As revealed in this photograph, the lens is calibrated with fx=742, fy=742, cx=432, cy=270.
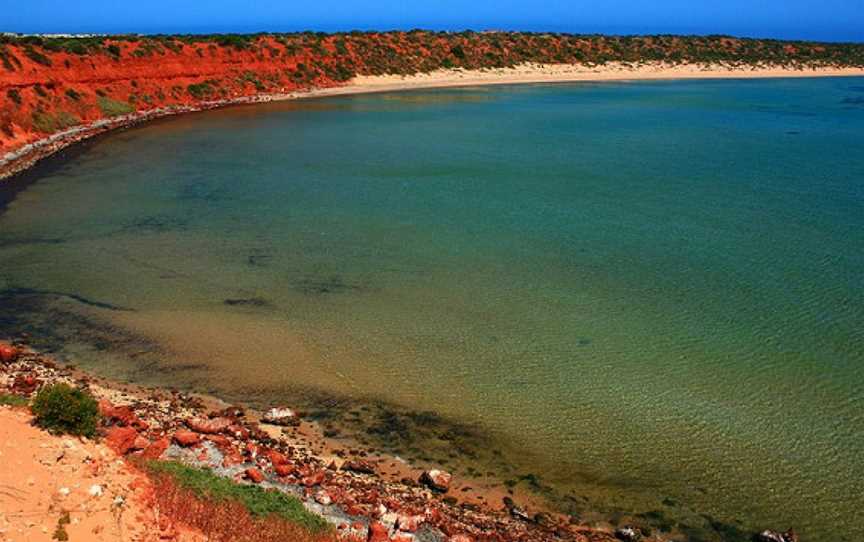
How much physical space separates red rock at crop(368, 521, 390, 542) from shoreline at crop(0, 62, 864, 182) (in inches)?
986

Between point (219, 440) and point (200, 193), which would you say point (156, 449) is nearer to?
point (219, 440)

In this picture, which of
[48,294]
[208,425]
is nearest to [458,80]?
[48,294]

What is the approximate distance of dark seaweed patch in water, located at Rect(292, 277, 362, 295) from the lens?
15.1 m

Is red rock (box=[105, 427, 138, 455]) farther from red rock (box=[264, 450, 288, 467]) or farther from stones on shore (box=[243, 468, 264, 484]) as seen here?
red rock (box=[264, 450, 288, 467])

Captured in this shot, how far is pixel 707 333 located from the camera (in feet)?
41.8

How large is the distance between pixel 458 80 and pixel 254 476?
53896mm

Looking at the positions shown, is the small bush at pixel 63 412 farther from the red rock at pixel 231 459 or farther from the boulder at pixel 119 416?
the red rock at pixel 231 459

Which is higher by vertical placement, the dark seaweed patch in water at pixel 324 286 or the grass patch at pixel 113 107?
the grass patch at pixel 113 107

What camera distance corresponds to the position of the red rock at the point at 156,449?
28.9 feet

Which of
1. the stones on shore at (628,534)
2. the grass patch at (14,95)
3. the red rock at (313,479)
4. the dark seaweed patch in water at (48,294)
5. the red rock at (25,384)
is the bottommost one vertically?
the stones on shore at (628,534)

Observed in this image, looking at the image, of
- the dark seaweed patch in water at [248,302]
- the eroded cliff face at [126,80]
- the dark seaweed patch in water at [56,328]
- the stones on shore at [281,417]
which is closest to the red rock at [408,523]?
the stones on shore at [281,417]

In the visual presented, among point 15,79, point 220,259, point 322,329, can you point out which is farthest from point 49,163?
point 322,329

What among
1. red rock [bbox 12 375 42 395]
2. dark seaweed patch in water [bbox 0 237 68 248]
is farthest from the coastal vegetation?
dark seaweed patch in water [bbox 0 237 68 248]

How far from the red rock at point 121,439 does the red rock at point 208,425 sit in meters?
0.73
